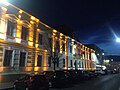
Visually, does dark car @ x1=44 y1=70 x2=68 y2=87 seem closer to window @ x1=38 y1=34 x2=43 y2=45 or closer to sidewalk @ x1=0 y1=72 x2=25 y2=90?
sidewalk @ x1=0 y1=72 x2=25 y2=90

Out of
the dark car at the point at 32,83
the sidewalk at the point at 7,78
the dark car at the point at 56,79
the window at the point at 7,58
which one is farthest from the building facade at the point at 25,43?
the dark car at the point at 32,83

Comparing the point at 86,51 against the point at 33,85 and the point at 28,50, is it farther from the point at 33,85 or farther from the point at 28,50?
the point at 33,85

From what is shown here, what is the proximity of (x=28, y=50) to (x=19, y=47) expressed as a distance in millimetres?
2062

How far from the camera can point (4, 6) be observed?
2369cm

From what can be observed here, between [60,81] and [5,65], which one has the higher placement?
[5,65]

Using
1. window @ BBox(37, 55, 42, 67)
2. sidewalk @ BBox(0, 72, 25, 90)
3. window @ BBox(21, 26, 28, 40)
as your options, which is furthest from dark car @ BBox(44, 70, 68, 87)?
window @ BBox(37, 55, 42, 67)

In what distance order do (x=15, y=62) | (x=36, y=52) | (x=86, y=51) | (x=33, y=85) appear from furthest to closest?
(x=86, y=51) < (x=36, y=52) < (x=15, y=62) < (x=33, y=85)

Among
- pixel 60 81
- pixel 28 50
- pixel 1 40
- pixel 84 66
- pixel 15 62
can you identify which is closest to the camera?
pixel 60 81

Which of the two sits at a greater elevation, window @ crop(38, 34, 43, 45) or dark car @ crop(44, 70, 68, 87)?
window @ crop(38, 34, 43, 45)

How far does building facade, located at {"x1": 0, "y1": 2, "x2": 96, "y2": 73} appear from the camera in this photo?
78.5 feet

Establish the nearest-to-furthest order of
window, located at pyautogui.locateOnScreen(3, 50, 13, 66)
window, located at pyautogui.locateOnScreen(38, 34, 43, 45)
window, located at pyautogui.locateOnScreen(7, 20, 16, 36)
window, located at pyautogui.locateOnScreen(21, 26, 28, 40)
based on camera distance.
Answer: window, located at pyautogui.locateOnScreen(3, 50, 13, 66) → window, located at pyautogui.locateOnScreen(7, 20, 16, 36) → window, located at pyautogui.locateOnScreen(21, 26, 28, 40) → window, located at pyautogui.locateOnScreen(38, 34, 43, 45)

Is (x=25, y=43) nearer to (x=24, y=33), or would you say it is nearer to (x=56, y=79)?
(x=24, y=33)

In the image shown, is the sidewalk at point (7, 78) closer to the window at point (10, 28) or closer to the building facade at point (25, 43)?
the building facade at point (25, 43)

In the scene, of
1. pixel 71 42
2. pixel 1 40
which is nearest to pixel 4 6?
pixel 1 40
